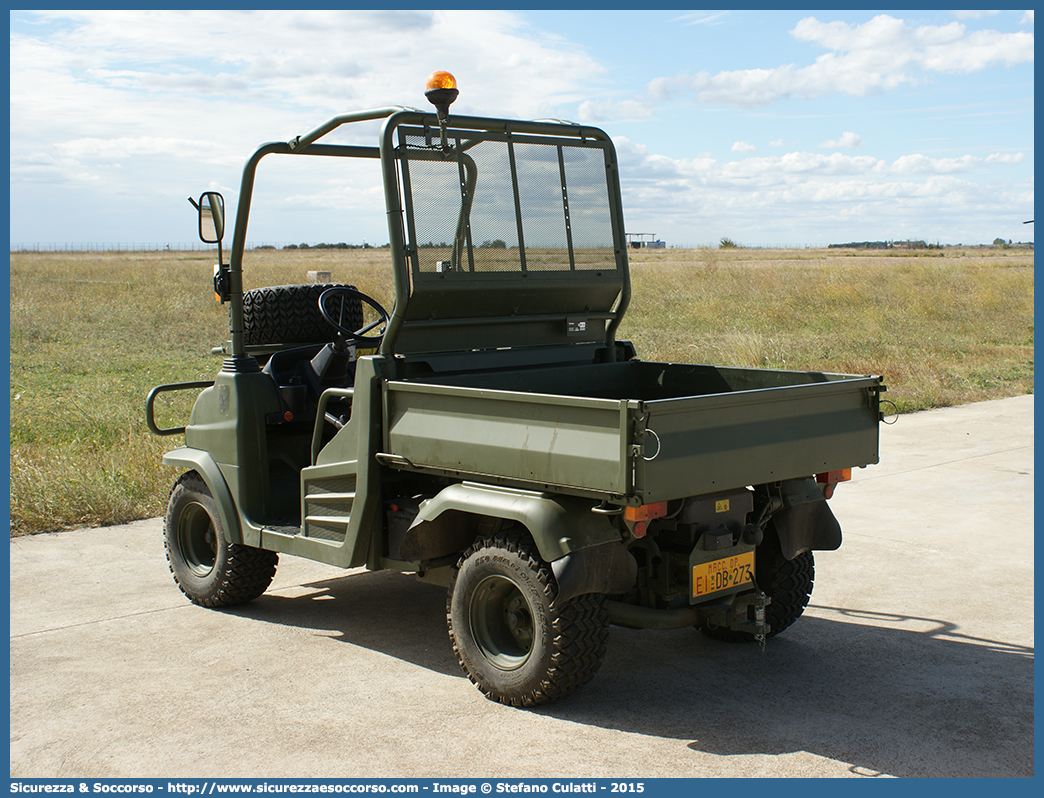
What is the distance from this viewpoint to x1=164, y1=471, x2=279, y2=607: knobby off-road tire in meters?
5.54

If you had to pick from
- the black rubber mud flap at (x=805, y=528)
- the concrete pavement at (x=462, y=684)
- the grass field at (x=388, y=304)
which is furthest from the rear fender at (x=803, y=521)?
the grass field at (x=388, y=304)

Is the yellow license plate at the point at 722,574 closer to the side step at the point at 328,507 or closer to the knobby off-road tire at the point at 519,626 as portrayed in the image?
the knobby off-road tire at the point at 519,626

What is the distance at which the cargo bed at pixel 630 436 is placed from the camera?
3.80 meters

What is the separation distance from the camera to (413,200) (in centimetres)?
489

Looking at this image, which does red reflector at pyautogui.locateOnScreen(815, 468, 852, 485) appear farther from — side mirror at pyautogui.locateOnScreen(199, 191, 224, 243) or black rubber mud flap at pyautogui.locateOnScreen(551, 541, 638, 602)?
side mirror at pyautogui.locateOnScreen(199, 191, 224, 243)

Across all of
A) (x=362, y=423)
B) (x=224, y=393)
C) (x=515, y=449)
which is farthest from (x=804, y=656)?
(x=224, y=393)

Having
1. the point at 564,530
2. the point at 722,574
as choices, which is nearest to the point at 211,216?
the point at 564,530

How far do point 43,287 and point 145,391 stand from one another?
69.7 feet

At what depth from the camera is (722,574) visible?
4.35 m

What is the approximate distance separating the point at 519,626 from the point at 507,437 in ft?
2.71

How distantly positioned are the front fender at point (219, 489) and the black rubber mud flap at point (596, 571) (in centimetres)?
206

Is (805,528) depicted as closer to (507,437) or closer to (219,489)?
(507,437)

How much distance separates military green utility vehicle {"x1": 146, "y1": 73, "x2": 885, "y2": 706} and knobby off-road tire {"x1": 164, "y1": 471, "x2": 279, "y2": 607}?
0.04 feet

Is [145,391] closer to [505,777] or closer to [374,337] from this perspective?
[374,337]
